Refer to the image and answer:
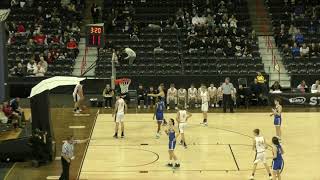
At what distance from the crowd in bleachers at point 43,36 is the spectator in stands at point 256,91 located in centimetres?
1040

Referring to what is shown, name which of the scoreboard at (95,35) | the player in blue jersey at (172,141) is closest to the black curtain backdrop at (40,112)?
the player in blue jersey at (172,141)

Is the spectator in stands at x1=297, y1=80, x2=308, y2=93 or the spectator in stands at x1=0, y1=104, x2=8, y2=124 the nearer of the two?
the spectator in stands at x1=0, y1=104, x2=8, y2=124

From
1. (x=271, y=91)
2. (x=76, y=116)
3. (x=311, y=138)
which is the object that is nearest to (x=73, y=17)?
(x=76, y=116)

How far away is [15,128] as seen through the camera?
27062 millimetres

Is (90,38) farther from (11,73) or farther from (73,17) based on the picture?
(73,17)

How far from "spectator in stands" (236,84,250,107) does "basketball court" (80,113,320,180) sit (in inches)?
78.9

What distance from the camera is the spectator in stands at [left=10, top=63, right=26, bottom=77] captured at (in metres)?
35.2

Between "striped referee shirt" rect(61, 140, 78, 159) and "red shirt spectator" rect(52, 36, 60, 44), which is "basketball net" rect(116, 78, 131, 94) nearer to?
"red shirt spectator" rect(52, 36, 60, 44)

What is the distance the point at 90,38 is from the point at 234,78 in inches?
369

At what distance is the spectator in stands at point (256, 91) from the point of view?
110ft

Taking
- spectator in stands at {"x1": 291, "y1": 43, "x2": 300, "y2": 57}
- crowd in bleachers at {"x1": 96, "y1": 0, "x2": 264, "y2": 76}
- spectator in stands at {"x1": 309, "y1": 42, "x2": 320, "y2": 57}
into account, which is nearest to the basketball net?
crowd in bleachers at {"x1": 96, "y1": 0, "x2": 264, "y2": 76}

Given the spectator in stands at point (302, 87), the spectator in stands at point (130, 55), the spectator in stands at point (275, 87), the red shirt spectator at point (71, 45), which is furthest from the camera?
the red shirt spectator at point (71, 45)

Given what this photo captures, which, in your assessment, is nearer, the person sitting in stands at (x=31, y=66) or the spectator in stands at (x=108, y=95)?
the spectator in stands at (x=108, y=95)

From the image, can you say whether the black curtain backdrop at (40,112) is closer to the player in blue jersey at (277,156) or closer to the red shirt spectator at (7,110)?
the red shirt spectator at (7,110)
